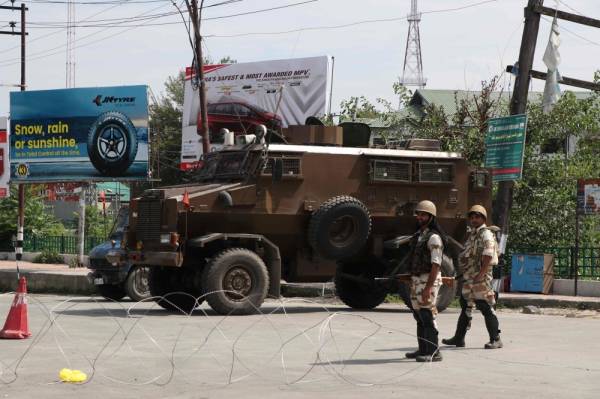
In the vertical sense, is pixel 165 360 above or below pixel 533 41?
below

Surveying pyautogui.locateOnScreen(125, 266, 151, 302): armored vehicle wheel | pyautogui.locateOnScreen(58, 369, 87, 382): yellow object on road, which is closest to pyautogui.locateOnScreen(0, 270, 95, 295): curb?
pyautogui.locateOnScreen(125, 266, 151, 302): armored vehicle wheel

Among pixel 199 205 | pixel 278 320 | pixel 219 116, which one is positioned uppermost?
pixel 219 116


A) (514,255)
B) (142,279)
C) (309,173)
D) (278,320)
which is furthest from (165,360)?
(514,255)

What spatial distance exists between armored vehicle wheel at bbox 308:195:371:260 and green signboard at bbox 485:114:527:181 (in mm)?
4371

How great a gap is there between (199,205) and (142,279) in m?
3.82

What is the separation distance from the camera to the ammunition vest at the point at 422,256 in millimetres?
10948

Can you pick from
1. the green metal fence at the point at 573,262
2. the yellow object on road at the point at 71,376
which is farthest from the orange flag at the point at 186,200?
the green metal fence at the point at 573,262

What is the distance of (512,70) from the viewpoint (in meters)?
22.0

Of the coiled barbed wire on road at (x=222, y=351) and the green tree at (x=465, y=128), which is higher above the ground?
the green tree at (x=465, y=128)

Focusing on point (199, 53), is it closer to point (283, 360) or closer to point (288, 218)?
point (288, 218)

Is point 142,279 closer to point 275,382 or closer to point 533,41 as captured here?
point 533,41

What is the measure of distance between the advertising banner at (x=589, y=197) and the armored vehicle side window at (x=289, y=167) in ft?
21.9

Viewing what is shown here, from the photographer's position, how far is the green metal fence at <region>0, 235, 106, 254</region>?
121 feet

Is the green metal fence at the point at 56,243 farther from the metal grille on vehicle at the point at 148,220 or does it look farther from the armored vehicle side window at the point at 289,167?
the armored vehicle side window at the point at 289,167
